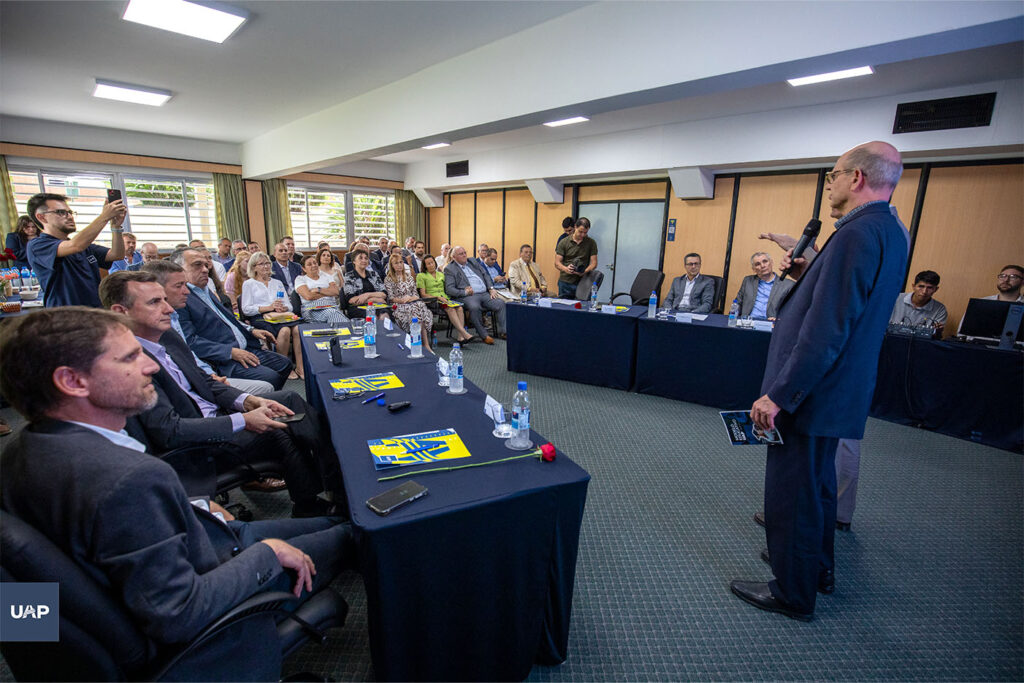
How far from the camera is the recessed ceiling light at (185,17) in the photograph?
119 inches

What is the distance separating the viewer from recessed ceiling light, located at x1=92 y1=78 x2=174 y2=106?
475 cm

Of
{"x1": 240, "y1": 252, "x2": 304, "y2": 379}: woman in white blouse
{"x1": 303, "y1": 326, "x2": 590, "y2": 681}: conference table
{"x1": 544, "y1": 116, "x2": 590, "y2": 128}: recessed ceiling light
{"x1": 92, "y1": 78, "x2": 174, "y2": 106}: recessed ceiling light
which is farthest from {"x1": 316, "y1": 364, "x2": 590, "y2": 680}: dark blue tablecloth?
{"x1": 92, "y1": 78, "x2": 174, "y2": 106}: recessed ceiling light

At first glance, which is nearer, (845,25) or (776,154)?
(845,25)

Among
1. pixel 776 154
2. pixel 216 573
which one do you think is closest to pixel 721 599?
pixel 216 573

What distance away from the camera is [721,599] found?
184 centimetres

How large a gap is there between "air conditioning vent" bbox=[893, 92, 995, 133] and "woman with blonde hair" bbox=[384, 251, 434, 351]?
5.42 metres

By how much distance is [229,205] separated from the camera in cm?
826

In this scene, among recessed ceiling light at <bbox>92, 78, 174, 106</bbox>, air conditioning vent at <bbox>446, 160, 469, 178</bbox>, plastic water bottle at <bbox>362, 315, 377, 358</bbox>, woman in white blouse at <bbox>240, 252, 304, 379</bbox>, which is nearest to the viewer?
plastic water bottle at <bbox>362, 315, 377, 358</bbox>

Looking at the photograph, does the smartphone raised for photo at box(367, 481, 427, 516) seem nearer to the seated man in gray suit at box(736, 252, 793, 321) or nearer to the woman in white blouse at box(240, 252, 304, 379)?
the woman in white blouse at box(240, 252, 304, 379)

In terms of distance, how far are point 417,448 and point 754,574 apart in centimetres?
162

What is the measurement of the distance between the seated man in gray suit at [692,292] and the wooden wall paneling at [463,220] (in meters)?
5.95

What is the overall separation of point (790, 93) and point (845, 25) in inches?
106

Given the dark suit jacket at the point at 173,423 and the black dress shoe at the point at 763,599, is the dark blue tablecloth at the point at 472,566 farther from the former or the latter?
the black dress shoe at the point at 763,599

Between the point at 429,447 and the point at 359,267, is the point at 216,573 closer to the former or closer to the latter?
the point at 429,447
